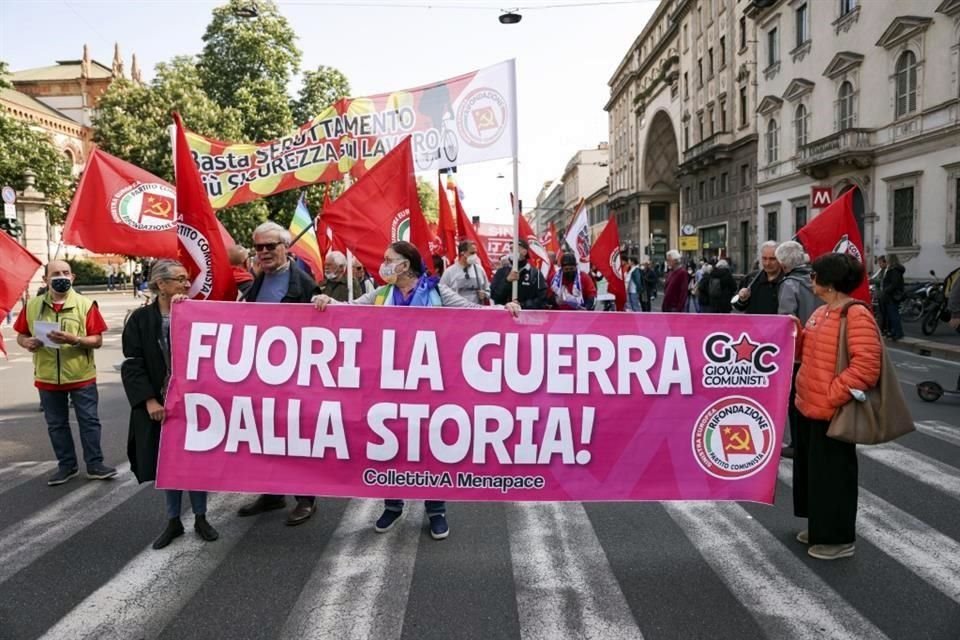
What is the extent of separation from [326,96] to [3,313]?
39.6m

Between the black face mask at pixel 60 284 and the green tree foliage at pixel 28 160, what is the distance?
88.9 ft

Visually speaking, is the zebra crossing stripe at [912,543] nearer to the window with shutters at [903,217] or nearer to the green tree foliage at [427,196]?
the window with shutters at [903,217]

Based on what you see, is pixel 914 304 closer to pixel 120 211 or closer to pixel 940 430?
pixel 940 430

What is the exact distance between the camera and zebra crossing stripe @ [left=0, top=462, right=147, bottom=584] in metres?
4.38

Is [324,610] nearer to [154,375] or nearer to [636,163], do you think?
[154,375]

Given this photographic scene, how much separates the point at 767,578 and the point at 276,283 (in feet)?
11.8

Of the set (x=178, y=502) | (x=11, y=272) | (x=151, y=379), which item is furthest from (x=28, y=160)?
(x=178, y=502)

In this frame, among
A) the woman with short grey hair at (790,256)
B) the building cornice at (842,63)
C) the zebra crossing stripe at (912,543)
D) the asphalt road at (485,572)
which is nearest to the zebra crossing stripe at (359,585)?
the asphalt road at (485,572)

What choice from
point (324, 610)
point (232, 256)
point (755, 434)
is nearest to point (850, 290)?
point (755, 434)

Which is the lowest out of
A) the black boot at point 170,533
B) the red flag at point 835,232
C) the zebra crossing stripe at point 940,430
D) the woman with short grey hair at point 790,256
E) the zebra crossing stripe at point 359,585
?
the zebra crossing stripe at point 359,585

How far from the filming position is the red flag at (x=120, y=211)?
19.3 ft

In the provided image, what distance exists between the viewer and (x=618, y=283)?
1419 cm

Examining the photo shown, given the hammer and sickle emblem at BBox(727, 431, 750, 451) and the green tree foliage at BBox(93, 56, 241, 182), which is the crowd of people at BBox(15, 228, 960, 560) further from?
the green tree foliage at BBox(93, 56, 241, 182)

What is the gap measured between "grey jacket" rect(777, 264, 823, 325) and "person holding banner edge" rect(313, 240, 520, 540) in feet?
9.43
